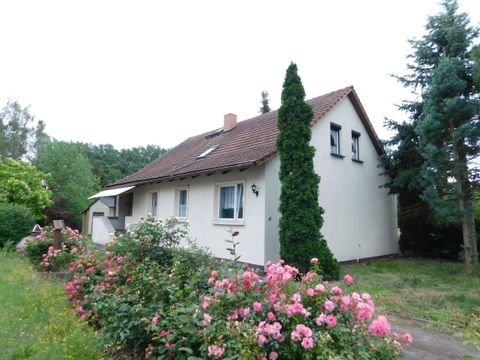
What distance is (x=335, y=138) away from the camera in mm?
15031

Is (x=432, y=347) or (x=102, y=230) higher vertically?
(x=102, y=230)

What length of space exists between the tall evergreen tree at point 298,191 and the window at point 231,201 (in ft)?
8.09

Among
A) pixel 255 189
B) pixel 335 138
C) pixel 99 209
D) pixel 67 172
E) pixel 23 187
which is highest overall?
pixel 67 172

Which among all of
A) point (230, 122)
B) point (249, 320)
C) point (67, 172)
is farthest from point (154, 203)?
point (67, 172)

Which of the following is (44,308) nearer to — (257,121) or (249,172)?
(249,172)

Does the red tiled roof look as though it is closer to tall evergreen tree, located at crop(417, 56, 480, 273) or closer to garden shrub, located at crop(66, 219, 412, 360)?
tall evergreen tree, located at crop(417, 56, 480, 273)

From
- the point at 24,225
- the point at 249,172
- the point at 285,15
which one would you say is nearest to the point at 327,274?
the point at 249,172

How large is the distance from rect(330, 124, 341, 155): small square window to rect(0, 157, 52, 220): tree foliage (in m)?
20.4

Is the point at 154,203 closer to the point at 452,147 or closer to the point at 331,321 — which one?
the point at 452,147

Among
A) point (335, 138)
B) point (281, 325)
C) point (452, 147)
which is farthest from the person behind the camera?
point (335, 138)

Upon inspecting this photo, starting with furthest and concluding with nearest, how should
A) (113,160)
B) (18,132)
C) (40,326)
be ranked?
(113,160) → (18,132) → (40,326)

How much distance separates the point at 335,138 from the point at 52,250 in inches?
480

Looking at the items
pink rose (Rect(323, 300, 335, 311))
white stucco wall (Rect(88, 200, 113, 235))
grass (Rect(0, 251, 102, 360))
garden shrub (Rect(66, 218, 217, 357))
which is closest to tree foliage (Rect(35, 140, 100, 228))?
white stucco wall (Rect(88, 200, 113, 235))

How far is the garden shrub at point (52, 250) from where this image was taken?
9625 mm
